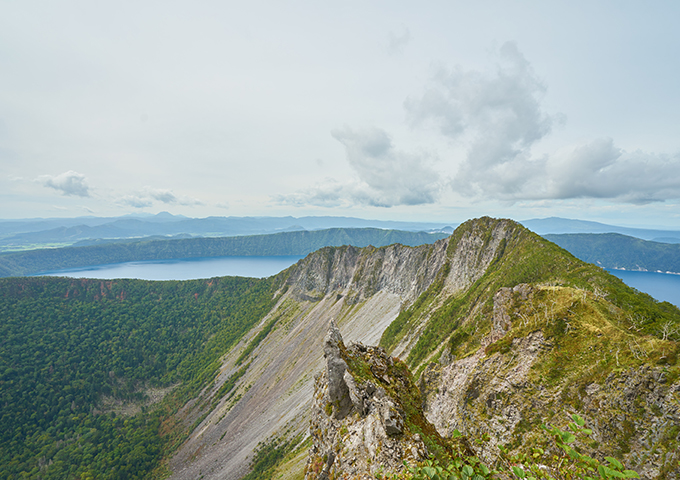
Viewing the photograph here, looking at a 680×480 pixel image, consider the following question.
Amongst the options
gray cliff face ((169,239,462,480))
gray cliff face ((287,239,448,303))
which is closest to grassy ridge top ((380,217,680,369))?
gray cliff face ((287,239,448,303))

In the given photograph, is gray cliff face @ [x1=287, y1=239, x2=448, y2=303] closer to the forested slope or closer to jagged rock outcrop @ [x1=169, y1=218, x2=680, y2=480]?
jagged rock outcrop @ [x1=169, y1=218, x2=680, y2=480]

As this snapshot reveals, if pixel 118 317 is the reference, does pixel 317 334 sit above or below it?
above

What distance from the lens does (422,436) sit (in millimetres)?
12070

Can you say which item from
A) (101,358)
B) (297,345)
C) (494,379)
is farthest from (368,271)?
(101,358)

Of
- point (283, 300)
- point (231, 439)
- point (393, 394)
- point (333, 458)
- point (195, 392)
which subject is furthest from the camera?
point (283, 300)

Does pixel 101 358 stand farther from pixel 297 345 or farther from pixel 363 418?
pixel 363 418

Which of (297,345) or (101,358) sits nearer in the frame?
(297,345)

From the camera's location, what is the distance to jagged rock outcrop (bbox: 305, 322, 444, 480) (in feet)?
38.0

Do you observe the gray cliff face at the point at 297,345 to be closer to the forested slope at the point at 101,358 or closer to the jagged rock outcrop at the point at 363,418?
the forested slope at the point at 101,358

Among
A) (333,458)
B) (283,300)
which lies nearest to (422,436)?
(333,458)

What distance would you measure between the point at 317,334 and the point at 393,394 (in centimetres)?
8806

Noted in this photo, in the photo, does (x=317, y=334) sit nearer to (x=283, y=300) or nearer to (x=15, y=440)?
(x=283, y=300)

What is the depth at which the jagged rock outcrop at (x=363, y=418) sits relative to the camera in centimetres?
1157

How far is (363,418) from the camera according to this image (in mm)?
13781
